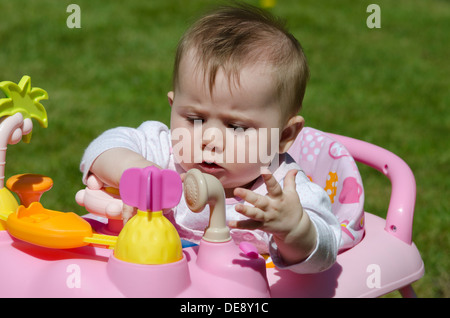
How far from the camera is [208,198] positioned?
98 cm

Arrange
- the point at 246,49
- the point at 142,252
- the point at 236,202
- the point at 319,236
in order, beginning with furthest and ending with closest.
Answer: the point at 236,202
the point at 246,49
the point at 319,236
the point at 142,252

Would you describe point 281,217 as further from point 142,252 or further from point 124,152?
point 124,152

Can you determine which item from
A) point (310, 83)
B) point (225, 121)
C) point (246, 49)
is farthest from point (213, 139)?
point (310, 83)

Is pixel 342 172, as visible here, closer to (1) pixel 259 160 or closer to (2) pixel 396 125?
(1) pixel 259 160

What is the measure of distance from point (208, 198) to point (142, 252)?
0.42 ft

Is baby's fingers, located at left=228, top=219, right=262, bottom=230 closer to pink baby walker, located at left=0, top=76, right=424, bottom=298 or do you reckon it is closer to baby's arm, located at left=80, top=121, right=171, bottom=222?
pink baby walker, located at left=0, top=76, right=424, bottom=298

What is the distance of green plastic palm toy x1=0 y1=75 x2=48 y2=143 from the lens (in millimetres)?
1128

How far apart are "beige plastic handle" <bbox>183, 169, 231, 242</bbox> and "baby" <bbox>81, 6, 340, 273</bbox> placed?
107 mm

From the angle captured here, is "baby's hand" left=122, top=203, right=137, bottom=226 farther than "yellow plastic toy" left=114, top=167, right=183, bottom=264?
Yes

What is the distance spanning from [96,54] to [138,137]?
3.09 metres

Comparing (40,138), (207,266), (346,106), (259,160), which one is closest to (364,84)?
(346,106)

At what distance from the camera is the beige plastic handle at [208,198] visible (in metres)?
0.96

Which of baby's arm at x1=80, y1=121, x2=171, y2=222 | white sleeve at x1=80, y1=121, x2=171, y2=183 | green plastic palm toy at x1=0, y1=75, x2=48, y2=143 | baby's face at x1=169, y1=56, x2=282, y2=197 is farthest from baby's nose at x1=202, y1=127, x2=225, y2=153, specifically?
green plastic palm toy at x1=0, y1=75, x2=48, y2=143

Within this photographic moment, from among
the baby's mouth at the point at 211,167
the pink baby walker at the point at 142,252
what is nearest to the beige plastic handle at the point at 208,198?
the pink baby walker at the point at 142,252
